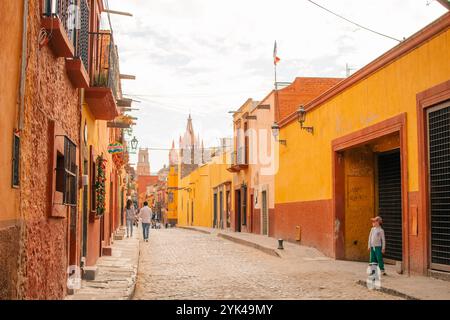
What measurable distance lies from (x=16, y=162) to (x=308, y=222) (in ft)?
48.0

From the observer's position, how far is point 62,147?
7801 millimetres

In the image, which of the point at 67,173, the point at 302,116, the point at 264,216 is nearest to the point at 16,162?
the point at 67,173

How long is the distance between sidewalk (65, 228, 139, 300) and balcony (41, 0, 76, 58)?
→ 3.57 meters

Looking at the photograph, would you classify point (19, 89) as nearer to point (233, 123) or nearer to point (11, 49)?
point (11, 49)

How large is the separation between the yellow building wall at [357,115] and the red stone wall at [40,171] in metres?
A: 6.71

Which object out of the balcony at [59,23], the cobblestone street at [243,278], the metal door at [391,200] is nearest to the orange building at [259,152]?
the cobblestone street at [243,278]

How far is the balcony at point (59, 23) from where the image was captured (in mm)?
6319

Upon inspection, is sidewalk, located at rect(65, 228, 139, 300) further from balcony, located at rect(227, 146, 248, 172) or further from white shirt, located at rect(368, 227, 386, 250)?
balcony, located at rect(227, 146, 248, 172)

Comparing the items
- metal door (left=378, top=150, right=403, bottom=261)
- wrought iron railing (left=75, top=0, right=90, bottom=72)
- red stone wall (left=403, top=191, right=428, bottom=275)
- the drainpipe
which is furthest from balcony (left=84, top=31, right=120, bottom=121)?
metal door (left=378, top=150, right=403, bottom=261)

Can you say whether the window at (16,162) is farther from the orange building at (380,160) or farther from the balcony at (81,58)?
the orange building at (380,160)

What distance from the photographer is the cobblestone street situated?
10156 millimetres

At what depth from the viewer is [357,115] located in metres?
15.0
